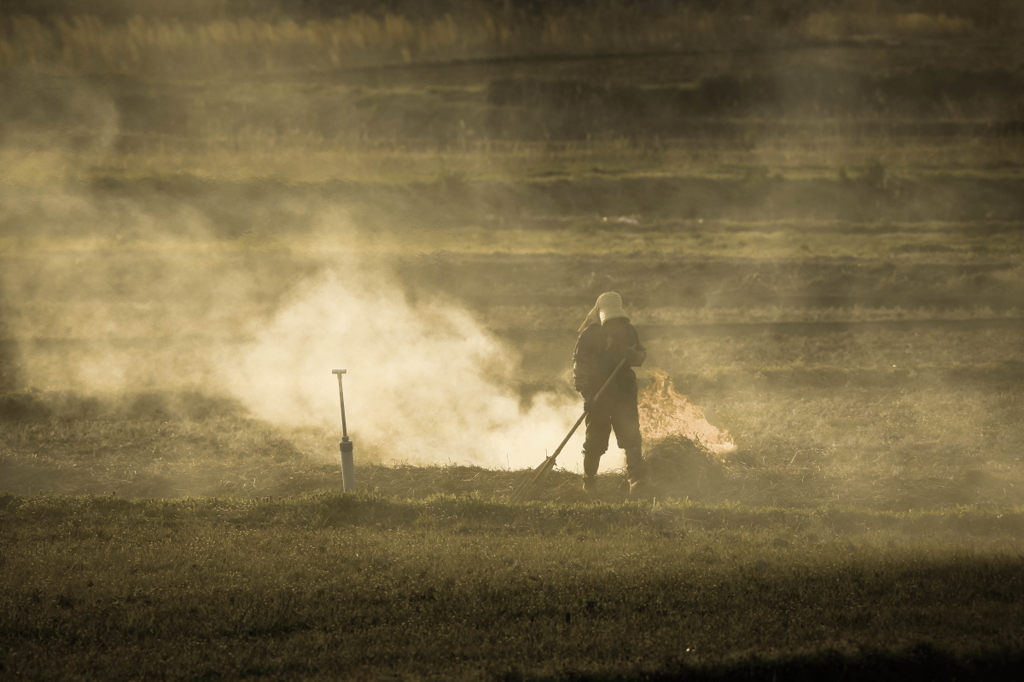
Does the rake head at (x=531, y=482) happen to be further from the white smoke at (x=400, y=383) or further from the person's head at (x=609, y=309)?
the white smoke at (x=400, y=383)

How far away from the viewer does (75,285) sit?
2078 cm

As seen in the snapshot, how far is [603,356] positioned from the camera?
9.12 metres

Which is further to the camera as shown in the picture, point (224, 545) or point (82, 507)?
point (82, 507)

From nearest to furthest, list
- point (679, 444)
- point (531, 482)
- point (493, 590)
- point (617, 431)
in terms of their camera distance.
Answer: point (493, 590) < point (531, 482) < point (617, 431) < point (679, 444)

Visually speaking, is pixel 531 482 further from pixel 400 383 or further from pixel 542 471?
pixel 400 383

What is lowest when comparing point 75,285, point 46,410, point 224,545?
point 224,545

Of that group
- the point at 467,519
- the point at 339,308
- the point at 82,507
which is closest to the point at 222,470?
the point at 82,507

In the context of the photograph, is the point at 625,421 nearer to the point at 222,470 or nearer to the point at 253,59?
the point at 222,470

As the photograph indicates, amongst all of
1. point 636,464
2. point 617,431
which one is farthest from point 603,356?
point 636,464

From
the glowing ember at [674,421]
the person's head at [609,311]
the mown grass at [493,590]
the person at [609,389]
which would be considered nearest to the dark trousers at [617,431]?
the person at [609,389]

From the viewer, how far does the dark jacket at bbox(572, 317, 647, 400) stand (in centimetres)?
901

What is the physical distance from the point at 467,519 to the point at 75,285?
1692 centimetres

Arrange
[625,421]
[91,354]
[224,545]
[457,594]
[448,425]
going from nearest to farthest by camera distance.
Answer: [457,594], [224,545], [625,421], [448,425], [91,354]

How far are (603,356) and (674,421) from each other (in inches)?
93.8
